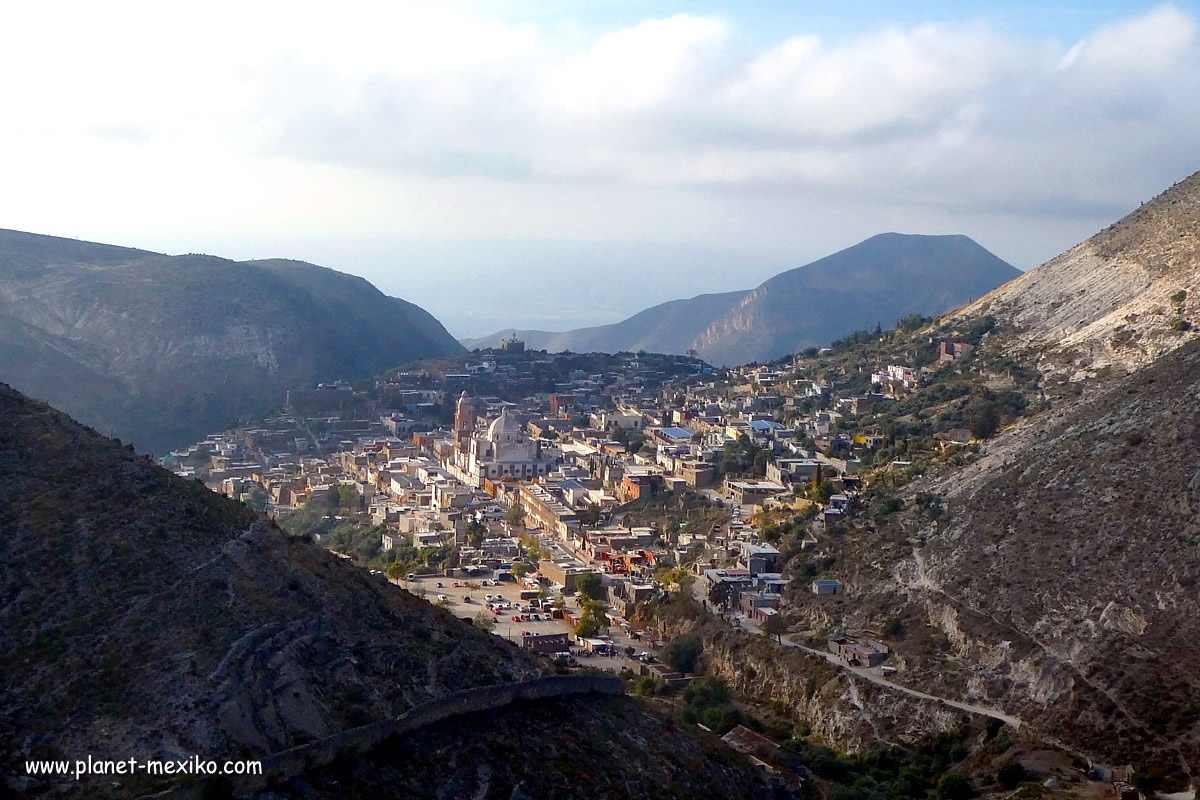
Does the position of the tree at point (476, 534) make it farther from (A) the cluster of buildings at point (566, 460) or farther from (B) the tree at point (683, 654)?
(B) the tree at point (683, 654)

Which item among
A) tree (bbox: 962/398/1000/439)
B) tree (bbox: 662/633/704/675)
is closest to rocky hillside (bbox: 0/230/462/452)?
tree (bbox: 962/398/1000/439)

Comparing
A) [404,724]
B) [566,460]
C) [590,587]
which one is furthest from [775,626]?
[566,460]

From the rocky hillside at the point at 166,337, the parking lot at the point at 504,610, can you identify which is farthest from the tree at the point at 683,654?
the rocky hillside at the point at 166,337

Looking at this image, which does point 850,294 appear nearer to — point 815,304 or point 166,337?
point 815,304

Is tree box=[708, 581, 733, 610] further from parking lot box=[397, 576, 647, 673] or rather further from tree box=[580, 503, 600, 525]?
tree box=[580, 503, 600, 525]

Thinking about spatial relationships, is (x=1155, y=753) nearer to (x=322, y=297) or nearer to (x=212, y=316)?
(x=212, y=316)

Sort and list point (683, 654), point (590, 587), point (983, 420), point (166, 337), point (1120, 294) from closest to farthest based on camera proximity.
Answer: point (683, 654) < point (590, 587) < point (983, 420) < point (1120, 294) < point (166, 337)
